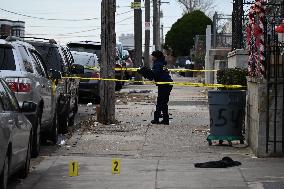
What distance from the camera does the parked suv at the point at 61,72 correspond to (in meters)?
16.0

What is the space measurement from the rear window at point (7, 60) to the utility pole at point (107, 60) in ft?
18.6

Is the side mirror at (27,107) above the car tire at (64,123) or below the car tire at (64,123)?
above

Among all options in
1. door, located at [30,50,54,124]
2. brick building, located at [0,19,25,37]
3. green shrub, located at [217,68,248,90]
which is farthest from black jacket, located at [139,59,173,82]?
brick building, located at [0,19,25,37]

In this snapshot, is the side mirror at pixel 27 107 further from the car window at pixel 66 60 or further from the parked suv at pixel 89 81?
the parked suv at pixel 89 81

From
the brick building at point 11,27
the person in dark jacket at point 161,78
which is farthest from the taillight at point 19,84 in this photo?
the brick building at point 11,27

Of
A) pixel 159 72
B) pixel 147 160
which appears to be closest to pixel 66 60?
pixel 159 72

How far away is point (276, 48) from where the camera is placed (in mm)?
12562

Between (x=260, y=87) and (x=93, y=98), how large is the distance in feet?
45.7

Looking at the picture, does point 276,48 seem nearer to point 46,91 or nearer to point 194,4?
point 46,91

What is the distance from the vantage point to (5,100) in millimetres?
9586

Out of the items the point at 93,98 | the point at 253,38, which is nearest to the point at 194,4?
the point at 93,98

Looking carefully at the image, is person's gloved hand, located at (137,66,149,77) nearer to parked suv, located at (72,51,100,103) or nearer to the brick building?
parked suv, located at (72,51,100,103)

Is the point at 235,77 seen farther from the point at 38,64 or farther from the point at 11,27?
the point at 11,27

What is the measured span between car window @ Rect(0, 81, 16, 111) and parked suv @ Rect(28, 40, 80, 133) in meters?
5.53
